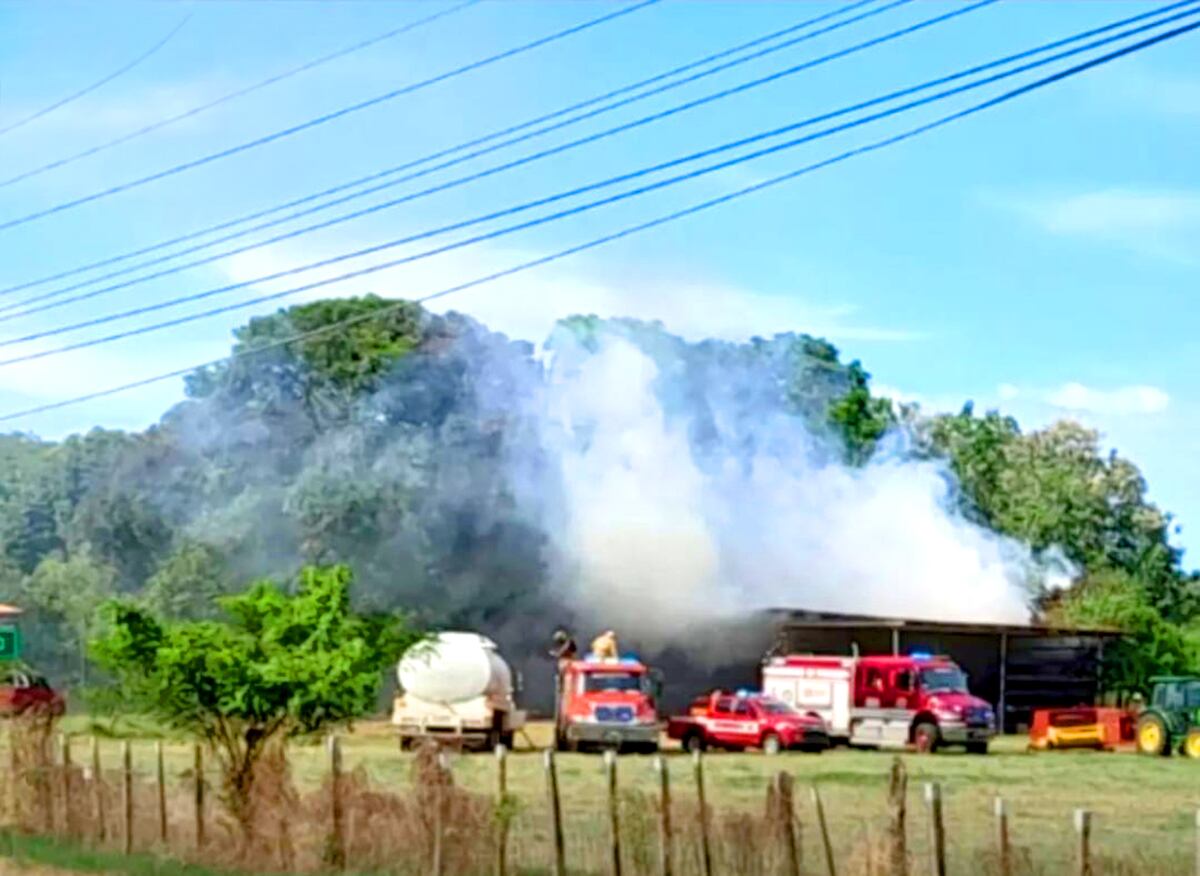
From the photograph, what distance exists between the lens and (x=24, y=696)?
34312 millimetres

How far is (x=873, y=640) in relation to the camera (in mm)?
63938

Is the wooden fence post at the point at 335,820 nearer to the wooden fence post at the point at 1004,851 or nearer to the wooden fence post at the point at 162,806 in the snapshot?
the wooden fence post at the point at 162,806

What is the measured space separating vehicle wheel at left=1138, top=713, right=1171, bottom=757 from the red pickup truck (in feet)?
24.4

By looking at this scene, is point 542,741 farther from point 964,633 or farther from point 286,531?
point 964,633

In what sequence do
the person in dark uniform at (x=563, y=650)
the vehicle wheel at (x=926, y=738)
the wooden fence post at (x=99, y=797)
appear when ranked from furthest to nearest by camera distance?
the person in dark uniform at (x=563, y=650) < the vehicle wheel at (x=926, y=738) < the wooden fence post at (x=99, y=797)

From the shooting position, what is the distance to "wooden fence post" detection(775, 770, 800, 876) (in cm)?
1719

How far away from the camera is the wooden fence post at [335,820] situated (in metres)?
20.3

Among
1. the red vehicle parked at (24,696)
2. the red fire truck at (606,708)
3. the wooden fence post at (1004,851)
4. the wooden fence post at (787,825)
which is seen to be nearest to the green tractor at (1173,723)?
the red fire truck at (606,708)

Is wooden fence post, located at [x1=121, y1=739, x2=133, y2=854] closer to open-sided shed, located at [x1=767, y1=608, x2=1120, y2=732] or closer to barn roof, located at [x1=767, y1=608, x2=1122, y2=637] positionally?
open-sided shed, located at [x1=767, y1=608, x2=1120, y2=732]

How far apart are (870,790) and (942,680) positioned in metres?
17.8

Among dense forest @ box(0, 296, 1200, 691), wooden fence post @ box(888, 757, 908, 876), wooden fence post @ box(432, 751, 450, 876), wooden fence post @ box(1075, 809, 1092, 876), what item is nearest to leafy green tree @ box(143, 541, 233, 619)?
Result: dense forest @ box(0, 296, 1200, 691)

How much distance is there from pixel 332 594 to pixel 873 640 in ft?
143

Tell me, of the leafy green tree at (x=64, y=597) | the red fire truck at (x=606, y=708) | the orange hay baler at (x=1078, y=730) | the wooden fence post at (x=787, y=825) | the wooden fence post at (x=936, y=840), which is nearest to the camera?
the wooden fence post at (x=936, y=840)

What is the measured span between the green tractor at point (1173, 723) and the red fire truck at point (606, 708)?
1166cm
